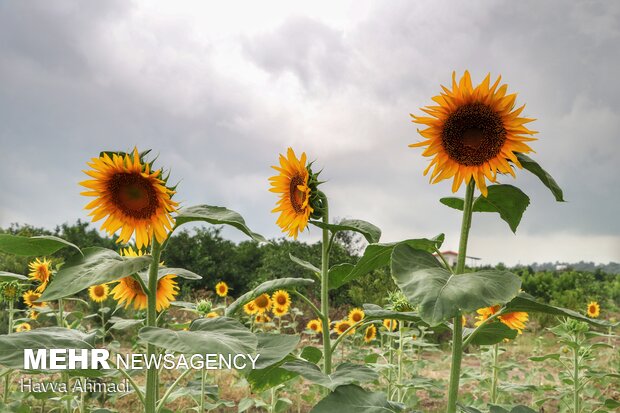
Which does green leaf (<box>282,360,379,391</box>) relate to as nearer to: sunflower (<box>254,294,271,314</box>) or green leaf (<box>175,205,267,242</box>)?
green leaf (<box>175,205,267,242</box>)

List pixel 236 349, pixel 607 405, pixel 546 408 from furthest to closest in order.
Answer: pixel 546 408
pixel 607 405
pixel 236 349

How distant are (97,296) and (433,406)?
351 cm

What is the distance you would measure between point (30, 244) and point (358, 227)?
1.02 m

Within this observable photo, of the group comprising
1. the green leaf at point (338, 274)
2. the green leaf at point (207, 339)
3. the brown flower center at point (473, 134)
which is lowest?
the green leaf at point (207, 339)

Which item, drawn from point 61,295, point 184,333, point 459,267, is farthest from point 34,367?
point 459,267

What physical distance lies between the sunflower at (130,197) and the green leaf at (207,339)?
1.31ft

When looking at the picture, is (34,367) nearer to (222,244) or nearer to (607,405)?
(607,405)

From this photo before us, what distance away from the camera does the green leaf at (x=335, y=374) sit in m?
1.62

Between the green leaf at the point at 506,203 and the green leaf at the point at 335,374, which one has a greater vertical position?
the green leaf at the point at 506,203

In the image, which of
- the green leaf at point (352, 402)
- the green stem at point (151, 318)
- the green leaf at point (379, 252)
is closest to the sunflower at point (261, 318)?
the green stem at point (151, 318)

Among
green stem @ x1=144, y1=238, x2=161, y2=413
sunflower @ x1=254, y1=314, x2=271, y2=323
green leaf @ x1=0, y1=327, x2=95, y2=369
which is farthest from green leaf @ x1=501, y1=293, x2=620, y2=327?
sunflower @ x1=254, y1=314, x2=271, y2=323

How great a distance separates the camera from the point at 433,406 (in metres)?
6.09

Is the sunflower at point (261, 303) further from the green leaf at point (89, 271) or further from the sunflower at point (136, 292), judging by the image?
the green leaf at point (89, 271)

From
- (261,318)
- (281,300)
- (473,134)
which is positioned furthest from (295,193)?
(261,318)
